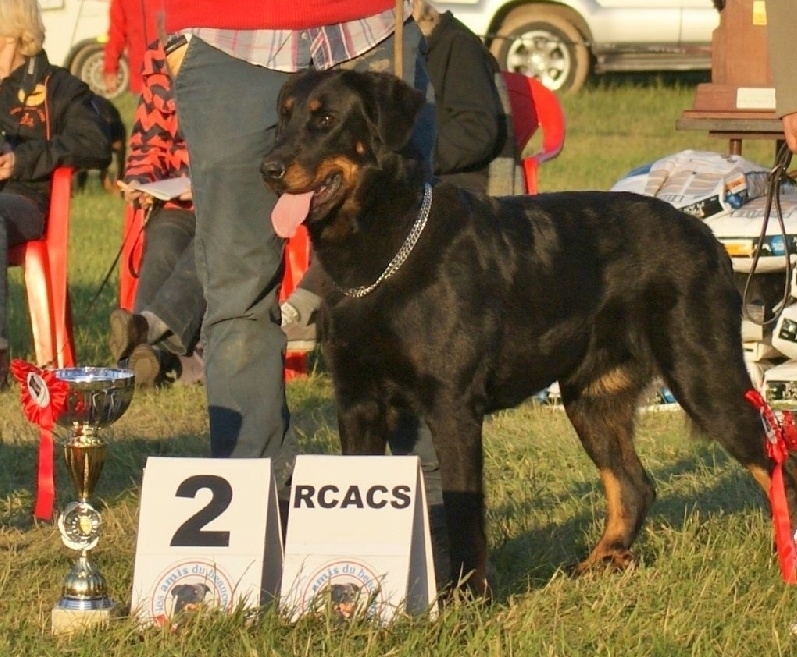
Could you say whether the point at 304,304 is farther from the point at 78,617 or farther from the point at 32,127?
the point at 78,617

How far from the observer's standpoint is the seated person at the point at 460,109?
22.5ft

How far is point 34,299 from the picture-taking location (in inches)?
281

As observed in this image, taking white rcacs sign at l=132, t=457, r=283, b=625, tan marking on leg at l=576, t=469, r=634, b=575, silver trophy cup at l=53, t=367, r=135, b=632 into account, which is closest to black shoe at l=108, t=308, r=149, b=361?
tan marking on leg at l=576, t=469, r=634, b=575

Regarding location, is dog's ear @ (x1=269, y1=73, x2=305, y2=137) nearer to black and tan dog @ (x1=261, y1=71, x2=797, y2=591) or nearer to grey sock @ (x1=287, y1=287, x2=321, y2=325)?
black and tan dog @ (x1=261, y1=71, x2=797, y2=591)

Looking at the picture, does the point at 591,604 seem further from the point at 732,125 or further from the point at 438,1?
the point at 438,1

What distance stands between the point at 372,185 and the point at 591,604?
1149 millimetres

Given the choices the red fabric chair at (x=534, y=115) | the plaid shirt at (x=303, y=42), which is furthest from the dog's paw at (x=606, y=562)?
the red fabric chair at (x=534, y=115)

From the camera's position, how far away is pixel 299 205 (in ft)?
12.7

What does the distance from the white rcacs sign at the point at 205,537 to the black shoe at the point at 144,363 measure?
10.6ft

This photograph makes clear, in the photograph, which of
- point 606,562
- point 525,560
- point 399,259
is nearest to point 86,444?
point 399,259

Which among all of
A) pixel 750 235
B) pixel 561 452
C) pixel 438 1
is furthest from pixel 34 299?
pixel 438 1

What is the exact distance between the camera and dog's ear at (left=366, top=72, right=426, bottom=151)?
12.7 ft

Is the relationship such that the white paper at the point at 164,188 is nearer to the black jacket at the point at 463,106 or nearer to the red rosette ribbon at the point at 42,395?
the black jacket at the point at 463,106

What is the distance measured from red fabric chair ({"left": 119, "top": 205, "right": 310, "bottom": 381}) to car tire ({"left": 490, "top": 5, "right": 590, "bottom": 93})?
10.6 m
